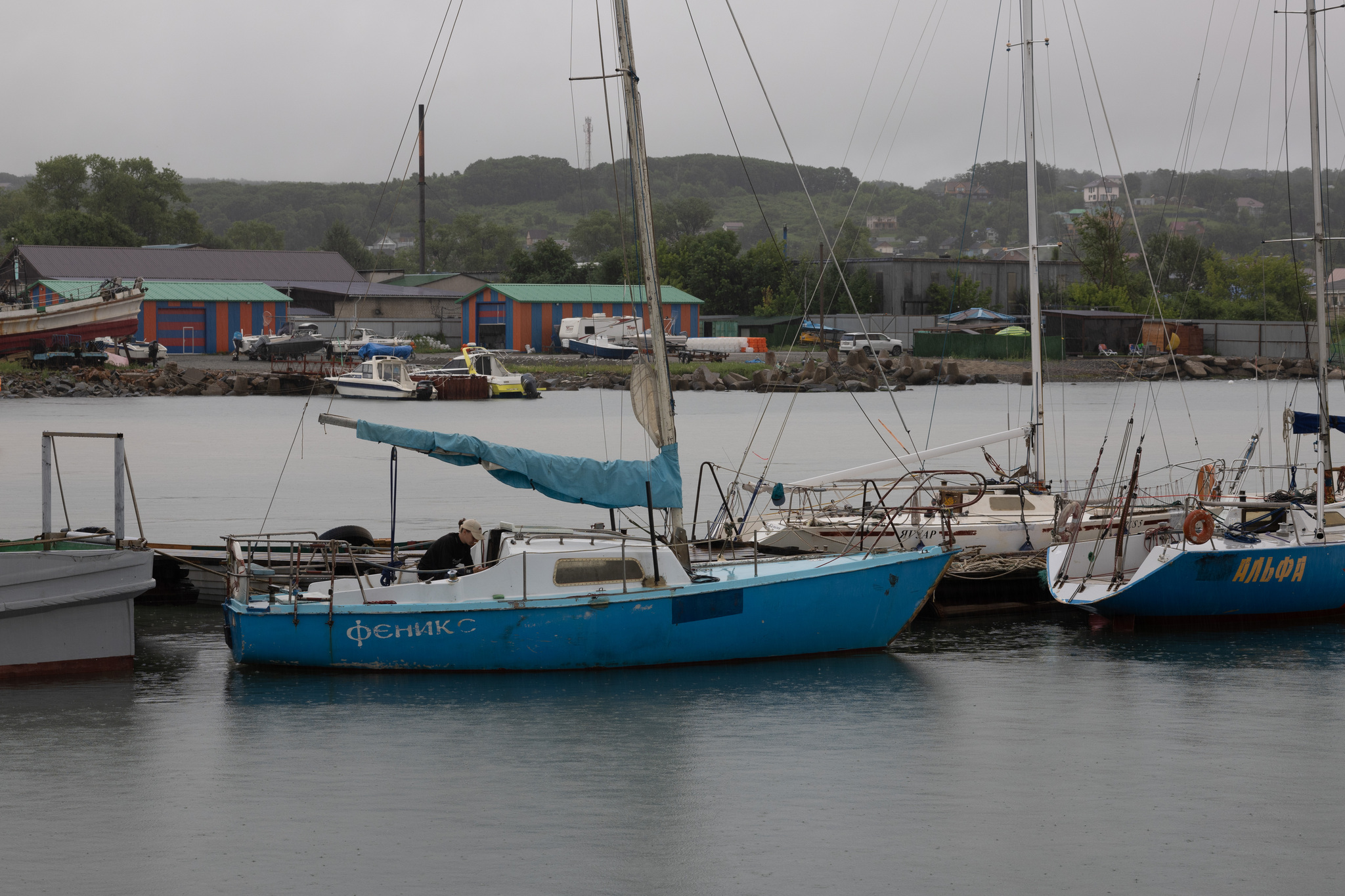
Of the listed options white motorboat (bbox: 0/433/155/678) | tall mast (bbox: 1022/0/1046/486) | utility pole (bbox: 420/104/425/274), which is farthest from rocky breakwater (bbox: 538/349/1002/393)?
white motorboat (bbox: 0/433/155/678)

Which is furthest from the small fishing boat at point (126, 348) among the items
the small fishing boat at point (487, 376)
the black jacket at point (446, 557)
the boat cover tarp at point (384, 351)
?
the black jacket at point (446, 557)

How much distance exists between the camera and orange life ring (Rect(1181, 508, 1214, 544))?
2100cm

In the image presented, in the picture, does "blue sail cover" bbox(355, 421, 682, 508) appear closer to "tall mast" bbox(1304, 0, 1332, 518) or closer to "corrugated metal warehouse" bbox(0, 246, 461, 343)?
"tall mast" bbox(1304, 0, 1332, 518)

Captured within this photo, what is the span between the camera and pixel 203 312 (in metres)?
103

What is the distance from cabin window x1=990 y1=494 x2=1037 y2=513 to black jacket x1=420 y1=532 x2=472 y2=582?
11.0 metres

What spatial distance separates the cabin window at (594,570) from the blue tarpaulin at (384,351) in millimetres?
77909

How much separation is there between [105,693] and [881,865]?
10662mm

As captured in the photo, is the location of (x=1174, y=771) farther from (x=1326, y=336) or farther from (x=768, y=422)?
(x=768, y=422)

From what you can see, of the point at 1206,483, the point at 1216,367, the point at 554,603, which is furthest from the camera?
the point at 1216,367

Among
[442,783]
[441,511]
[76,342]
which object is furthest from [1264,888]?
[76,342]

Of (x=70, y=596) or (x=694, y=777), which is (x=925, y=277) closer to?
(x=70, y=596)

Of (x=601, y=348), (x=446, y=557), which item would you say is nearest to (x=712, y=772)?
(x=446, y=557)

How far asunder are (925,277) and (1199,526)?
94.1 meters

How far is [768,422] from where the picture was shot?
6844 cm
